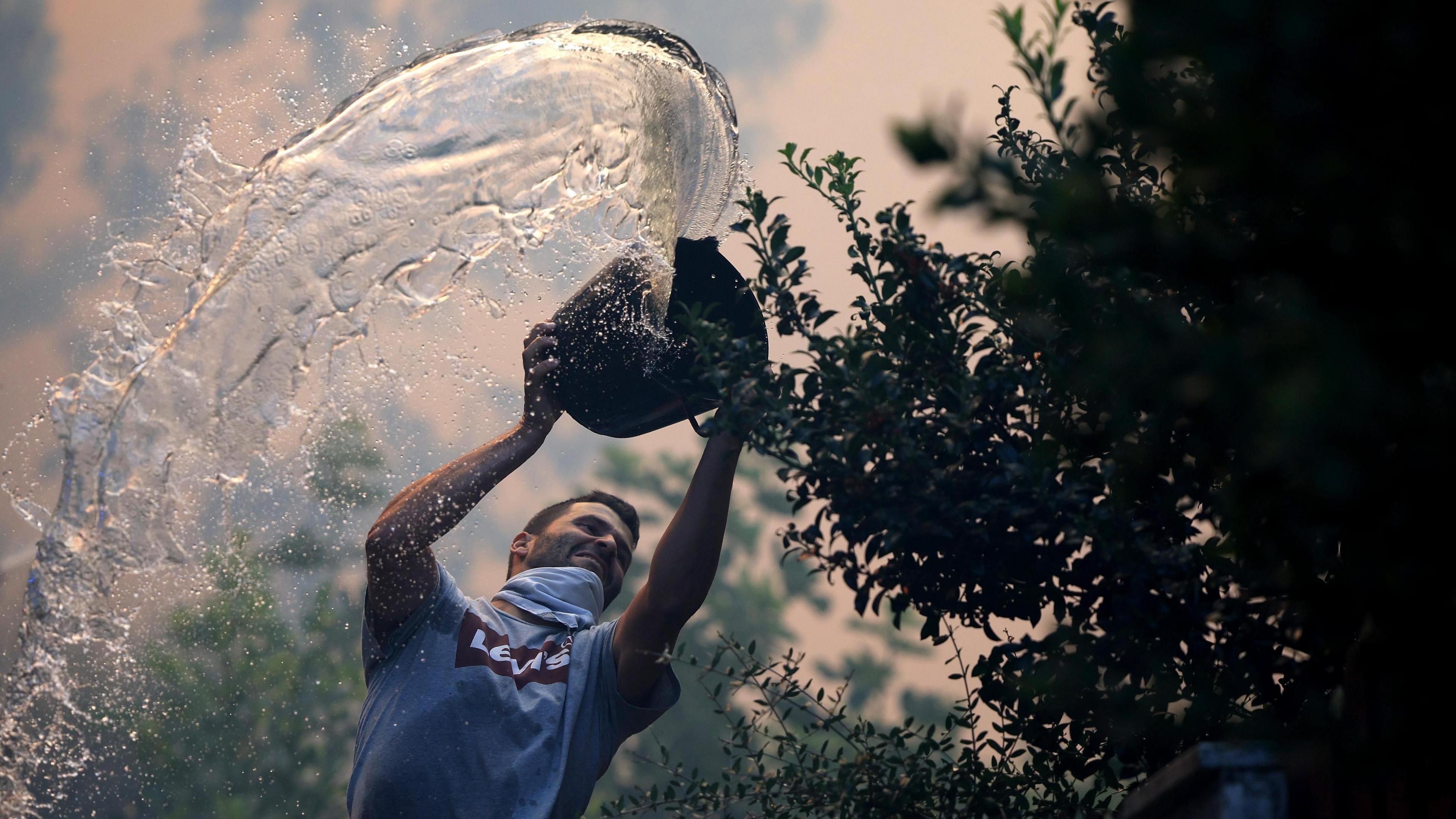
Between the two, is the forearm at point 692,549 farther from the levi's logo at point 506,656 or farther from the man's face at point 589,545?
the man's face at point 589,545

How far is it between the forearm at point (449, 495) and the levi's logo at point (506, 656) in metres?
0.30

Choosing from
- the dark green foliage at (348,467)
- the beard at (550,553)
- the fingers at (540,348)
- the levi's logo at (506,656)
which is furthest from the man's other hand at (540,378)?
the dark green foliage at (348,467)

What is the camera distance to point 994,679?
235 centimetres

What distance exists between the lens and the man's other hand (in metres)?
3.15

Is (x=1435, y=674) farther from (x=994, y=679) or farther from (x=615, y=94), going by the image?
(x=615, y=94)

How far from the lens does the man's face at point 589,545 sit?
3.82 meters

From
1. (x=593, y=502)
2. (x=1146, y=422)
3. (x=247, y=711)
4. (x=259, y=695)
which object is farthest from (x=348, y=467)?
(x=1146, y=422)

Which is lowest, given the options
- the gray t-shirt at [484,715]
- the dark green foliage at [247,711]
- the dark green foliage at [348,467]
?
the gray t-shirt at [484,715]

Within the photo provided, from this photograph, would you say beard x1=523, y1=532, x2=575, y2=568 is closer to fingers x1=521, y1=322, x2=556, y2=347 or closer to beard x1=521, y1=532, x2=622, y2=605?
beard x1=521, y1=532, x2=622, y2=605

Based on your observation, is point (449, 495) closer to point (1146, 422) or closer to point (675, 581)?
point (675, 581)

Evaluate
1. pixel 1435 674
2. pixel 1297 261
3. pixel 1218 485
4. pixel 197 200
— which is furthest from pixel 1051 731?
pixel 197 200

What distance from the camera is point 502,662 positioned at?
3.17 m

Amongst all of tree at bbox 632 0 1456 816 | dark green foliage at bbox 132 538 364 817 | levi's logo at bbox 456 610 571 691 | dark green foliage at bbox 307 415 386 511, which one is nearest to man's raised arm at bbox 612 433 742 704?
levi's logo at bbox 456 610 571 691

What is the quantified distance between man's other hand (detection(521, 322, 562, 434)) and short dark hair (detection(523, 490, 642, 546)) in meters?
0.87
